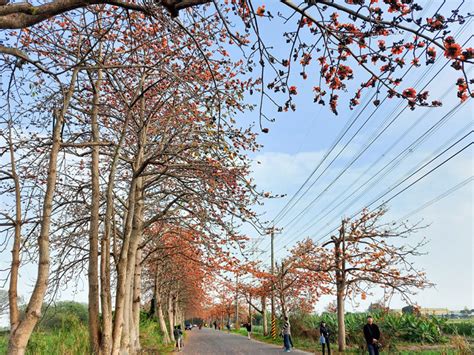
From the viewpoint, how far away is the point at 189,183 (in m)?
11.3

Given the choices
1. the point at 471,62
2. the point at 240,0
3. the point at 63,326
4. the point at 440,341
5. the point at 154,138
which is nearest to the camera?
the point at 471,62

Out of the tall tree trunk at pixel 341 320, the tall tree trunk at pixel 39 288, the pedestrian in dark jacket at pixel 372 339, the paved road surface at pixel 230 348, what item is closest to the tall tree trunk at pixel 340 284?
the tall tree trunk at pixel 341 320

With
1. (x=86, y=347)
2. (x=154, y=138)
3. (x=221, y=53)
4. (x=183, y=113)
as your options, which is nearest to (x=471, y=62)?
(x=221, y=53)

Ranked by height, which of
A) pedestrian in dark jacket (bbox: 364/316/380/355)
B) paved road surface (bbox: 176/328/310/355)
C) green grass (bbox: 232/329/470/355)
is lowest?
paved road surface (bbox: 176/328/310/355)

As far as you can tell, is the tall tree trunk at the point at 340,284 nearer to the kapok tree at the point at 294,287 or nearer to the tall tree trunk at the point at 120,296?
the kapok tree at the point at 294,287

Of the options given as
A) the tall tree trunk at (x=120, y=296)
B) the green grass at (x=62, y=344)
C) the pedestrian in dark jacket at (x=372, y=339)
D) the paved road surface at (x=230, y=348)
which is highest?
the tall tree trunk at (x=120, y=296)

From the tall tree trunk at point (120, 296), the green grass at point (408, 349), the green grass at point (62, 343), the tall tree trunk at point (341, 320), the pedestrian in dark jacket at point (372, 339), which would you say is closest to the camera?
the green grass at point (62, 343)

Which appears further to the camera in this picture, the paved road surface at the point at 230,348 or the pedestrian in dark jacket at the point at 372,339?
the paved road surface at the point at 230,348

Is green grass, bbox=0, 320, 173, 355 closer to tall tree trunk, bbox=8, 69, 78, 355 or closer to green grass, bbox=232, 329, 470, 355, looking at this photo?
tall tree trunk, bbox=8, 69, 78, 355

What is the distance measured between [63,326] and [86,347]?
1.82 metres

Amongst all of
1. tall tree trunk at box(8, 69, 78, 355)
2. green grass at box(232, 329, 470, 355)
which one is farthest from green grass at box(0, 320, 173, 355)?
green grass at box(232, 329, 470, 355)

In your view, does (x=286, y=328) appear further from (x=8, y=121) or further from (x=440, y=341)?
(x=8, y=121)

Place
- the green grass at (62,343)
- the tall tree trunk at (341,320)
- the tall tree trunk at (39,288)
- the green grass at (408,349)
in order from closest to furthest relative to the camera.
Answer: the tall tree trunk at (39,288), the green grass at (62,343), the green grass at (408,349), the tall tree trunk at (341,320)

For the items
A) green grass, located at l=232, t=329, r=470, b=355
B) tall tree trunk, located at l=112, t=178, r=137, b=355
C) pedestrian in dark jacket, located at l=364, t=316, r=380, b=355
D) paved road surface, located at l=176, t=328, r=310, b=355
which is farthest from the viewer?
paved road surface, located at l=176, t=328, r=310, b=355
